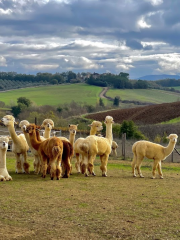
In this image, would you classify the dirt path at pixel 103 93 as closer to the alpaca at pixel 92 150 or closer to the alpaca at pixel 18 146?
the alpaca at pixel 92 150

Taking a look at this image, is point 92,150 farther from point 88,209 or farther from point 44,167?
point 88,209

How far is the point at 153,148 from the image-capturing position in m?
15.2

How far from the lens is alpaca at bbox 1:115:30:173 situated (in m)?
14.7

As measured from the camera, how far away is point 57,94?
98.5m

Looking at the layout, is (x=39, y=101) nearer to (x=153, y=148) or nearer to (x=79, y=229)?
(x=153, y=148)

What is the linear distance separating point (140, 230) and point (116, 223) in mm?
622

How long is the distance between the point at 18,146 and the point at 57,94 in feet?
277

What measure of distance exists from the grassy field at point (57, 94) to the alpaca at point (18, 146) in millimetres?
68343

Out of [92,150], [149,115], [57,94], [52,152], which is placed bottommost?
[149,115]

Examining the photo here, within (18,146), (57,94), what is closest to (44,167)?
(18,146)

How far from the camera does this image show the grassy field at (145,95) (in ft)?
310

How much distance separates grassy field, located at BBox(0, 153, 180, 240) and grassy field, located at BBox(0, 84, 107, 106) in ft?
233

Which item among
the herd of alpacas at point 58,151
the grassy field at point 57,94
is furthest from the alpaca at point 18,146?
the grassy field at point 57,94

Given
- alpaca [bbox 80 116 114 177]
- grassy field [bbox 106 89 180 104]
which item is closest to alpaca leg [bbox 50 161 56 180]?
alpaca [bbox 80 116 114 177]
